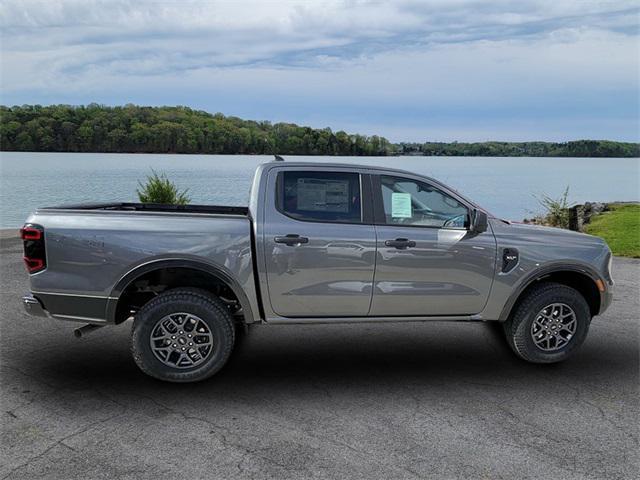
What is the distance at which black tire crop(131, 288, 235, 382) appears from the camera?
486 centimetres

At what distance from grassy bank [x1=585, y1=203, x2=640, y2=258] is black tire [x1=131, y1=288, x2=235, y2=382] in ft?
35.3

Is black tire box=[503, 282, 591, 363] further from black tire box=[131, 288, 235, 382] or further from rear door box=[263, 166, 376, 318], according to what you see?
black tire box=[131, 288, 235, 382]

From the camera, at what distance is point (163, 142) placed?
2911 cm

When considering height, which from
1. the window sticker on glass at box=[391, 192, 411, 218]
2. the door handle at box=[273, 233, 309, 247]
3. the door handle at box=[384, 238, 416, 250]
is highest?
the window sticker on glass at box=[391, 192, 411, 218]

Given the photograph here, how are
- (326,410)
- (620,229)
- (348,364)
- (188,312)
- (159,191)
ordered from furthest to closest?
(620,229)
(159,191)
(348,364)
(188,312)
(326,410)

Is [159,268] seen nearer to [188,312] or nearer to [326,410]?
[188,312]

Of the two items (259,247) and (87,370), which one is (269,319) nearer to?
(259,247)

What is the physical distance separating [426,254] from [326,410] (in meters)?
1.67

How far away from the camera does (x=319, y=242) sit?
509 cm

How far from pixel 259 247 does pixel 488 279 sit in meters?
2.12

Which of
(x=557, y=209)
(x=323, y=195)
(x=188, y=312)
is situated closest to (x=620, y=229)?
(x=557, y=209)

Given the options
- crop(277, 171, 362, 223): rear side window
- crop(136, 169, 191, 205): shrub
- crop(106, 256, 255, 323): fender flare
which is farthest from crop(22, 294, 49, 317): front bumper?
crop(136, 169, 191, 205): shrub

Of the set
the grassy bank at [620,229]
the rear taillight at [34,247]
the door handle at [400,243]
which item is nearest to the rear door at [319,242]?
the door handle at [400,243]

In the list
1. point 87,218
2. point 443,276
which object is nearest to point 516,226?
point 443,276
